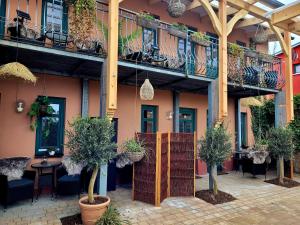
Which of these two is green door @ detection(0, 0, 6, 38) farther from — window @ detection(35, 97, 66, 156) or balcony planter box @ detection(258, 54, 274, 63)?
balcony planter box @ detection(258, 54, 274, 63)

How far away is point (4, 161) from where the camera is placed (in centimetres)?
552

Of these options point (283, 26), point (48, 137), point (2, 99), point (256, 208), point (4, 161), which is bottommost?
point (256, 208)

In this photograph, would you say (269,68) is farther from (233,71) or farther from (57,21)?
(57,21)

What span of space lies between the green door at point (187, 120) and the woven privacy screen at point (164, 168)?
310cm

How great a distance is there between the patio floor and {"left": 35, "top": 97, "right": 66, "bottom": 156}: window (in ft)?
4.77

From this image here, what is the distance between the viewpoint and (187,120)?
9.64 m

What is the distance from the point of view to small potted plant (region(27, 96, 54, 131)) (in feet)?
20.8

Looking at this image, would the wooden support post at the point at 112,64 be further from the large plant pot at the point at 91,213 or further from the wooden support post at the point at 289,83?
the wooden support post at the point at 289,83

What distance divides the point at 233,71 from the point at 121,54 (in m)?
3.96

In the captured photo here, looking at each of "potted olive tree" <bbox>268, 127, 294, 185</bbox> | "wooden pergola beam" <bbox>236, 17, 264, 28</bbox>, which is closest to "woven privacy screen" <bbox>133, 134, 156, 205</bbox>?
"potted olive tree" <bbox>268, 127, 294, 185</bbox>

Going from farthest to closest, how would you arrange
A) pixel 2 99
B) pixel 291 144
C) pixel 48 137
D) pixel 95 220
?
pixel 291 144
pixel 48 137
pixel 2 99
pixel 95 220

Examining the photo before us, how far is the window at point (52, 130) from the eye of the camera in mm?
6555

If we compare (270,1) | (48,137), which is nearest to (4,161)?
(48,137)

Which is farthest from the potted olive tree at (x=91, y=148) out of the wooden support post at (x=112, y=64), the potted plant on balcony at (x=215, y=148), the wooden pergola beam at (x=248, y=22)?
the wooden pergola beam at (x=248, y=22)
